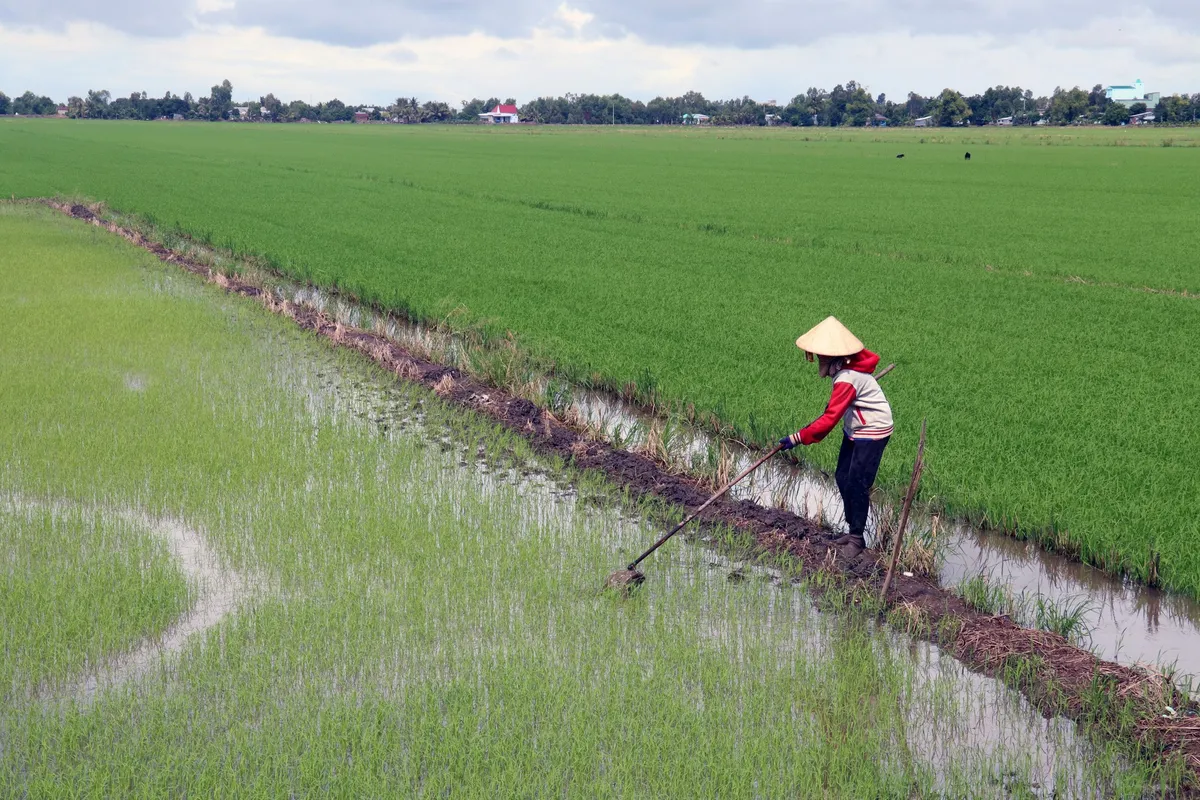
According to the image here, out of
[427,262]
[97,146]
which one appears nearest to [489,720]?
[427,262]

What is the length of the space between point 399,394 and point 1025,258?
Result: 1219 centimetres

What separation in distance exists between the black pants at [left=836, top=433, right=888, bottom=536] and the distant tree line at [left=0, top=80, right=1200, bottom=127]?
112814 millimetres

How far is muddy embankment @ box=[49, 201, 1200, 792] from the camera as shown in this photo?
4.26 m

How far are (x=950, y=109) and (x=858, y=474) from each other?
384ft

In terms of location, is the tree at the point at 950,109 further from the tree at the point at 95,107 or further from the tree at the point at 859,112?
the tree at the point at 95,107

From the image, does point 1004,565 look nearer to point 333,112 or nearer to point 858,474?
point 858,474

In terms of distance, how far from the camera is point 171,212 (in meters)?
23.5

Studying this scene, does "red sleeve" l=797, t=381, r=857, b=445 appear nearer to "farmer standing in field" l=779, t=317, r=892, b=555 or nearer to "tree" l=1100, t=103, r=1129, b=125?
"farmer standing in field" l=779, t=317, r=892, b=555

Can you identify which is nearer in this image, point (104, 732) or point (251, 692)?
point (104, 732)

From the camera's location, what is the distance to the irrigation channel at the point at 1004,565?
204 inches

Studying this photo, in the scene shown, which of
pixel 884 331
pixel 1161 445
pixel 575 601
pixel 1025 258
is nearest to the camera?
pixel 575 601

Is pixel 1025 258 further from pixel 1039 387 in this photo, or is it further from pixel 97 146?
pixel 97 146

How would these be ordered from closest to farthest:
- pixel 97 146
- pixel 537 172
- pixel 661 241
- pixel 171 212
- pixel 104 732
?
pixel 104 732
pixel 661 241
pixel 171 212
pixel 537 172
pixel 97 146

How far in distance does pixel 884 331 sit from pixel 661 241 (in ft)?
28.9
